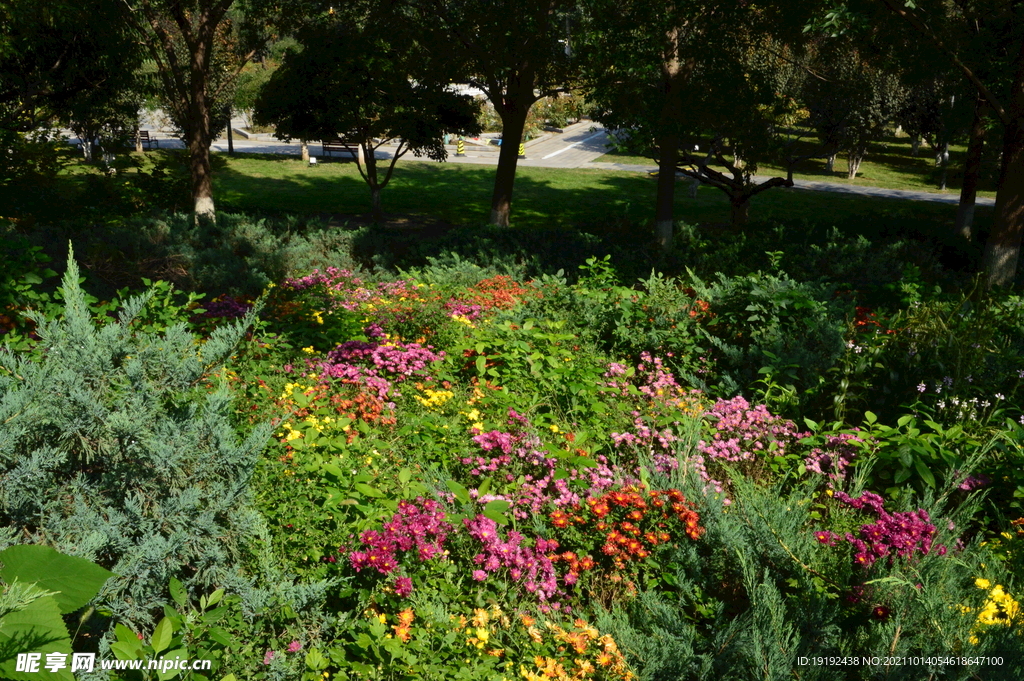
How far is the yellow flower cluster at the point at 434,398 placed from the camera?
5332mm

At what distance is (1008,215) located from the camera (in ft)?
33.1

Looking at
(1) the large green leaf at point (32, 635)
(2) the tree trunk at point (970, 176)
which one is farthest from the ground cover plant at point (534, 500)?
(2) the tree trunk at point (970, 176)

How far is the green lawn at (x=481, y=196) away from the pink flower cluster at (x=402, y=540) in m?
16.8

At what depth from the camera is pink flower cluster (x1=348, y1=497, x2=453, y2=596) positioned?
3189mm

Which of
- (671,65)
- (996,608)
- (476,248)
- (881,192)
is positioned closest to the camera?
(996,608)

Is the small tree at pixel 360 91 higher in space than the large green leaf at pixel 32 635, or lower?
higher

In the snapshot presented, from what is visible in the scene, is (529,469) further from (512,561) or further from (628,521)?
(512,561)

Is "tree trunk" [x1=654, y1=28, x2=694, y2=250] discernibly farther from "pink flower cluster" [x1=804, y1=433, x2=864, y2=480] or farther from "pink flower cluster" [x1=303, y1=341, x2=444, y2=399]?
"pink flower cluster" [x1=804, y1=433, x2=864, y2=480]

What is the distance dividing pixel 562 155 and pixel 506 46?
2801 centimetres

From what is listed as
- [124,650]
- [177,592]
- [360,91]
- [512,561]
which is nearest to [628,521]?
[512,561]

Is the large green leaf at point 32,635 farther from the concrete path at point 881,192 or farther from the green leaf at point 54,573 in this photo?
the concrete path at point 881,192

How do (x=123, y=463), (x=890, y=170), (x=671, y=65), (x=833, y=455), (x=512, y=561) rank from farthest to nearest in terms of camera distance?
1. (x=890, y=170)
2. (x=671, y=65)
3. (x=833, y=455)
4. (x=512, y=561)
5. (x=123, y=463)

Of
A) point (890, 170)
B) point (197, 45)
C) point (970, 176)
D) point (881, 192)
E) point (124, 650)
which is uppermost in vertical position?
point (890, 170)

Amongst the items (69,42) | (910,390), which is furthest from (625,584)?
(69,42)
